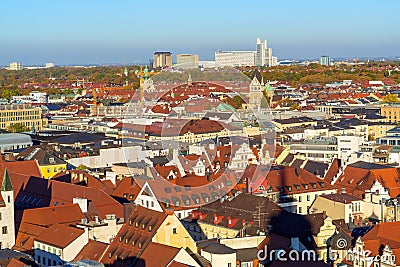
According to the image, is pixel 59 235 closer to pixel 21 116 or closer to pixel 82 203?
pixel 82 203

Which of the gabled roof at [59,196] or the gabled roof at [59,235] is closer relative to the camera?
the gabled roof at [59,235]

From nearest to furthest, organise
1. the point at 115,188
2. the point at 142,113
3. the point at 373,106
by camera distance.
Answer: the point at 115,188
the point at 142,113
the point at 373,106

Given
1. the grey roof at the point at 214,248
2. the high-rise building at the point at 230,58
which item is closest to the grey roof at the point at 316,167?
the grey roof at the point at 214,248

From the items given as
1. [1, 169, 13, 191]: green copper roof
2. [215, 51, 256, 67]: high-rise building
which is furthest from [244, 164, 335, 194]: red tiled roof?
[215, 51, 256, 67]: high-rise building

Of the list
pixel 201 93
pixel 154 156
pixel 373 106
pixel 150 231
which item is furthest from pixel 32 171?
pixel 201 93

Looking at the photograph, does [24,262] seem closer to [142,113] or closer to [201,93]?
[142,113]

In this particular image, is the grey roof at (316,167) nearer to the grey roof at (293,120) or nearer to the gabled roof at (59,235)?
the gabled roof at (59,235)
